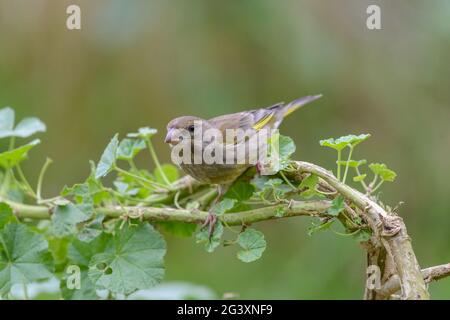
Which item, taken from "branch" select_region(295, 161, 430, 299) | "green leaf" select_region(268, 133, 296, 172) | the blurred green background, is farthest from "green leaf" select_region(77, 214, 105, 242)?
the blurred green background

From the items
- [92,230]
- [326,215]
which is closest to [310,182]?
[326,215]

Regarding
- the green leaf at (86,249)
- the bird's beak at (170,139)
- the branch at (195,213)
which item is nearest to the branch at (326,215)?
the branch at (195,213)

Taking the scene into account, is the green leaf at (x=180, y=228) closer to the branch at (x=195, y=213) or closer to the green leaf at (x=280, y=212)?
the branch at (x=195, y=213)

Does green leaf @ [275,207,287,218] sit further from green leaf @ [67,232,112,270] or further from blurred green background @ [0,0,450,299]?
blurred green background @ [0,0,450,299]

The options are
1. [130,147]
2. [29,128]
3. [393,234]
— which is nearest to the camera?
[393,234]

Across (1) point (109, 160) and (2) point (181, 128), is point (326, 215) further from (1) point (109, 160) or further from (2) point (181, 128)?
(2) point (181, 128)
